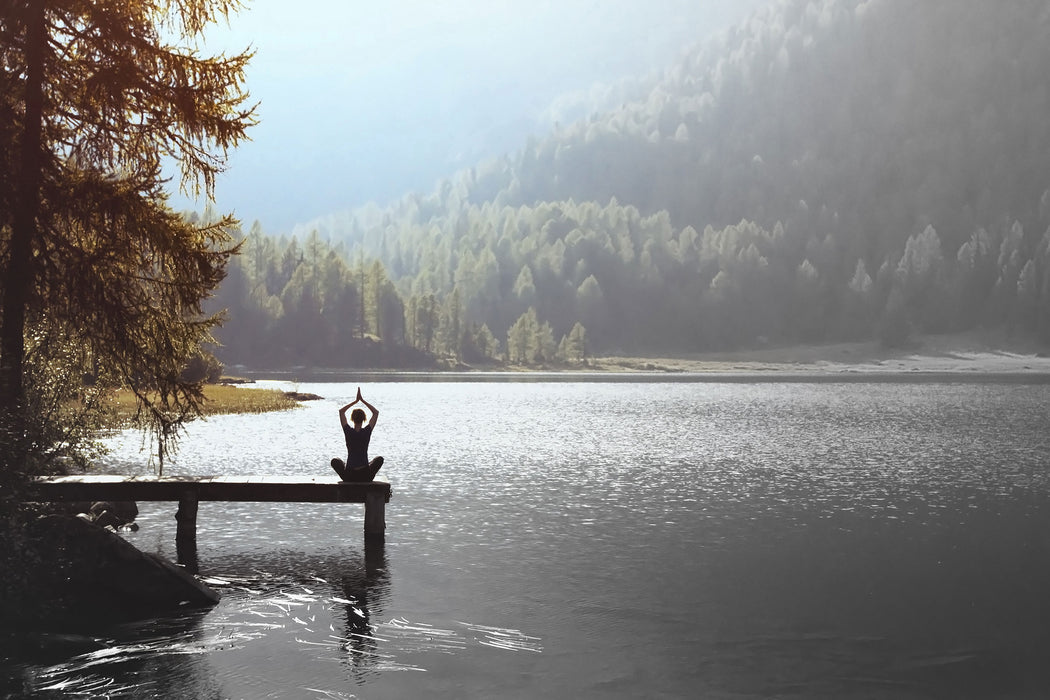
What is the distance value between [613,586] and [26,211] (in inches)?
594

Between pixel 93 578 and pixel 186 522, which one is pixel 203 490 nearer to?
pixel 186 522

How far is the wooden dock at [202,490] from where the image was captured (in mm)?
22656

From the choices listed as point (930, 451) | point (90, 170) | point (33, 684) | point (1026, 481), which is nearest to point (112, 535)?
point (33, 684)

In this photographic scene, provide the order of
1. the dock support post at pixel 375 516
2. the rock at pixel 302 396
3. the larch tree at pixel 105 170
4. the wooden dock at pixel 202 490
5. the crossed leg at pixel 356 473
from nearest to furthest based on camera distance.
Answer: the larch tree at pixel 105 170 → the wooden dock at pixel 202 490 → the crossed leg at pixel 356 473 → the dock support post at pixel 375 516 → the rock at pixel 302 396

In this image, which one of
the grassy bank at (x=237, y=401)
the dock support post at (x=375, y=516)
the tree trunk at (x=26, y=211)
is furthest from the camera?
the grassy bank at (x=237, y=401)

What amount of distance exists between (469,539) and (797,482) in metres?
17.1

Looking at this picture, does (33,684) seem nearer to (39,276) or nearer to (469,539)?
(39,276)

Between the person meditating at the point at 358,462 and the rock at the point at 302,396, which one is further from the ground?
the person meditating at the point at 358,462

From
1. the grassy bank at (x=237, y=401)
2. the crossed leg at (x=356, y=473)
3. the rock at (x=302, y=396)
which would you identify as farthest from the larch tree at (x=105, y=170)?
the rock at (x=302, y=396)

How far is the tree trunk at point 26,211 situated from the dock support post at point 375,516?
9.16m

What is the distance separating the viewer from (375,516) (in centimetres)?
2492

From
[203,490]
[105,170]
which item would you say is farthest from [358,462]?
[105,170]

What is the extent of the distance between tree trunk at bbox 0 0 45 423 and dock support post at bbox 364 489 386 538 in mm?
9164

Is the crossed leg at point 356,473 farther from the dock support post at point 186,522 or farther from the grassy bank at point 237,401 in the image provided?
the grassy bank at point 237,401
